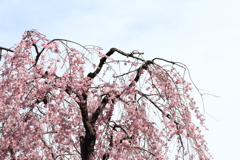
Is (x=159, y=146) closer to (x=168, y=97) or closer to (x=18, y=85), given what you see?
(x=168, y=97)

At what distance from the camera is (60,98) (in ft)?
17.7

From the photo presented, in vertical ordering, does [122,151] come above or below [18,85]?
below

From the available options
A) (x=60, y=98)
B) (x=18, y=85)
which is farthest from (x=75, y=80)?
(x=18, y=85)

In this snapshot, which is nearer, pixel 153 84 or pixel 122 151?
pixel 122 151

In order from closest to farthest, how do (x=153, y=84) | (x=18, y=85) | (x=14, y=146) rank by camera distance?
(x=18, y=85) → (x=14, y=146) → (x=153, y=84)

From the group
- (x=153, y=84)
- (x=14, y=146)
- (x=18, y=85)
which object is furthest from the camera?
(x=153, y=84)

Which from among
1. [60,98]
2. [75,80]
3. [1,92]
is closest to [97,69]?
[75,80]

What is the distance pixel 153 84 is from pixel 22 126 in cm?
234

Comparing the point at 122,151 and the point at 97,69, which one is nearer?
the point at 122,151

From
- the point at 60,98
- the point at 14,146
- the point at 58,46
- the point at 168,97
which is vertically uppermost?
the point at 58,46

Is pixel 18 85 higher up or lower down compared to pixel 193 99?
lower down

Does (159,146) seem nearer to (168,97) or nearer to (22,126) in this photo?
(168,97)

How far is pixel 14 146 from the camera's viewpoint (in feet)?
18.9

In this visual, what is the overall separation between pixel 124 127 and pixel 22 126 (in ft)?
6.04
